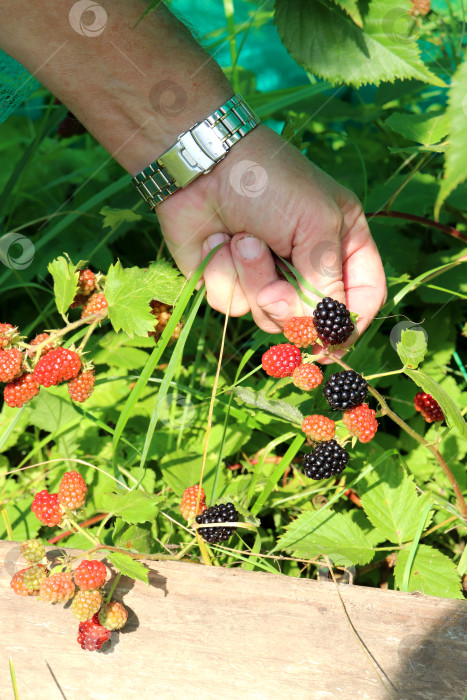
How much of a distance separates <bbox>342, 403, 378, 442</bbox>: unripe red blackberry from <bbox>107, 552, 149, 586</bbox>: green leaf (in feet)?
1.19

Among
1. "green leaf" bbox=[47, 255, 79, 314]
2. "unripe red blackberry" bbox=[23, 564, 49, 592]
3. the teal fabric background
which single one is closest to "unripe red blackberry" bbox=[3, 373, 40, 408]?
"green leaf" bbox=[47, 255, 79, 314]

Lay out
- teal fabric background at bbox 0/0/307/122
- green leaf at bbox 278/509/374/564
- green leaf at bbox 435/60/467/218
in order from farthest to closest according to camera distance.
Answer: teal fabric background at bbox 0/0/307/122, green leaf at bbox 278/509/374/564, green leaf at bbox 435/60/467/218

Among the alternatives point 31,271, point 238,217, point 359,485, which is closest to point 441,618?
point 359,485

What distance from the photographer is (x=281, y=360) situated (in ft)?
3.05

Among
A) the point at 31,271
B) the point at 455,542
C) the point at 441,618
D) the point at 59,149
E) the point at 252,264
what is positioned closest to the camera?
the point at 441,618

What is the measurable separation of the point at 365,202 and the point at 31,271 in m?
0.88

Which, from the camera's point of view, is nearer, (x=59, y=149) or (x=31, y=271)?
(x=31, y=271)

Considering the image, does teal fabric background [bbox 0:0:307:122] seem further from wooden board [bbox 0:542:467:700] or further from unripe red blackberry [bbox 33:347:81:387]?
wooden board [bbox 0:542:467:700]

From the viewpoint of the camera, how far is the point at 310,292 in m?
1.01

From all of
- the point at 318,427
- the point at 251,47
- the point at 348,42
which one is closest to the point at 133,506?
the point at 318,427

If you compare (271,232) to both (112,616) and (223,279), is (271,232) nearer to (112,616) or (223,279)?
(223,279)

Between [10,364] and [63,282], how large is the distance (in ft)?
0.56

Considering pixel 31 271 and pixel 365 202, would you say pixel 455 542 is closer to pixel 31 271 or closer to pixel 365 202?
pixel 365 202

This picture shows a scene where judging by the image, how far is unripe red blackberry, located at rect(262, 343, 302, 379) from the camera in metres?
0.93
